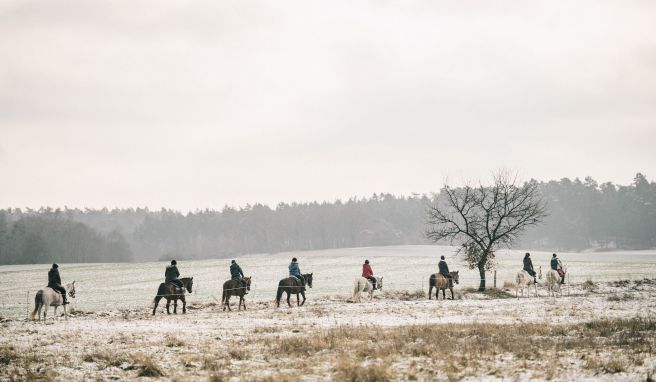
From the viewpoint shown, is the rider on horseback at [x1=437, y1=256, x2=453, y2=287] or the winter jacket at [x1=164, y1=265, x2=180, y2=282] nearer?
the winter jacket at [x1=164, y1=265, x2=180, y2=282]

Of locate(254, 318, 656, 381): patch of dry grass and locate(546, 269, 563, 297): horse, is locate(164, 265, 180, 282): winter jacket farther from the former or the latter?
locate(546, 269, 563, 297): horse

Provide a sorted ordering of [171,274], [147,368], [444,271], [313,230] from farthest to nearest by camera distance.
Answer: [313,230]
[444,271]
[171,274]
[147,368]

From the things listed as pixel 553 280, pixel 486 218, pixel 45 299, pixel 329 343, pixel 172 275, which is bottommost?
pixel 329 343

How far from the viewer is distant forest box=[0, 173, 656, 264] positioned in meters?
132

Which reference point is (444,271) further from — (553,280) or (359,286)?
(553,280)

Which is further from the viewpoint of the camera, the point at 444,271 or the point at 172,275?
the point at 444,271

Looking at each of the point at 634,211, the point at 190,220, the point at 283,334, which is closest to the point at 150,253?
the point at 190,220

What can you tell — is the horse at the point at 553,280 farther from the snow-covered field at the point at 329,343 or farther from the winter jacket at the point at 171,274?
the winter jacket at the point at 171,274

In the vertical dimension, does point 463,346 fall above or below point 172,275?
below

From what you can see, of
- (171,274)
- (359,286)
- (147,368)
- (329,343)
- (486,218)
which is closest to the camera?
(147,368)

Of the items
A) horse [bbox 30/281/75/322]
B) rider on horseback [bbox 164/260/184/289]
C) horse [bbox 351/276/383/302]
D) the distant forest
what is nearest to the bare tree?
horse [bbox 351/276/383/302]

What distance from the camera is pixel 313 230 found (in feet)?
568

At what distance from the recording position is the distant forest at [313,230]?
132250mm

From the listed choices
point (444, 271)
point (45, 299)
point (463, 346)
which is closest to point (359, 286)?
point (444, 271)
